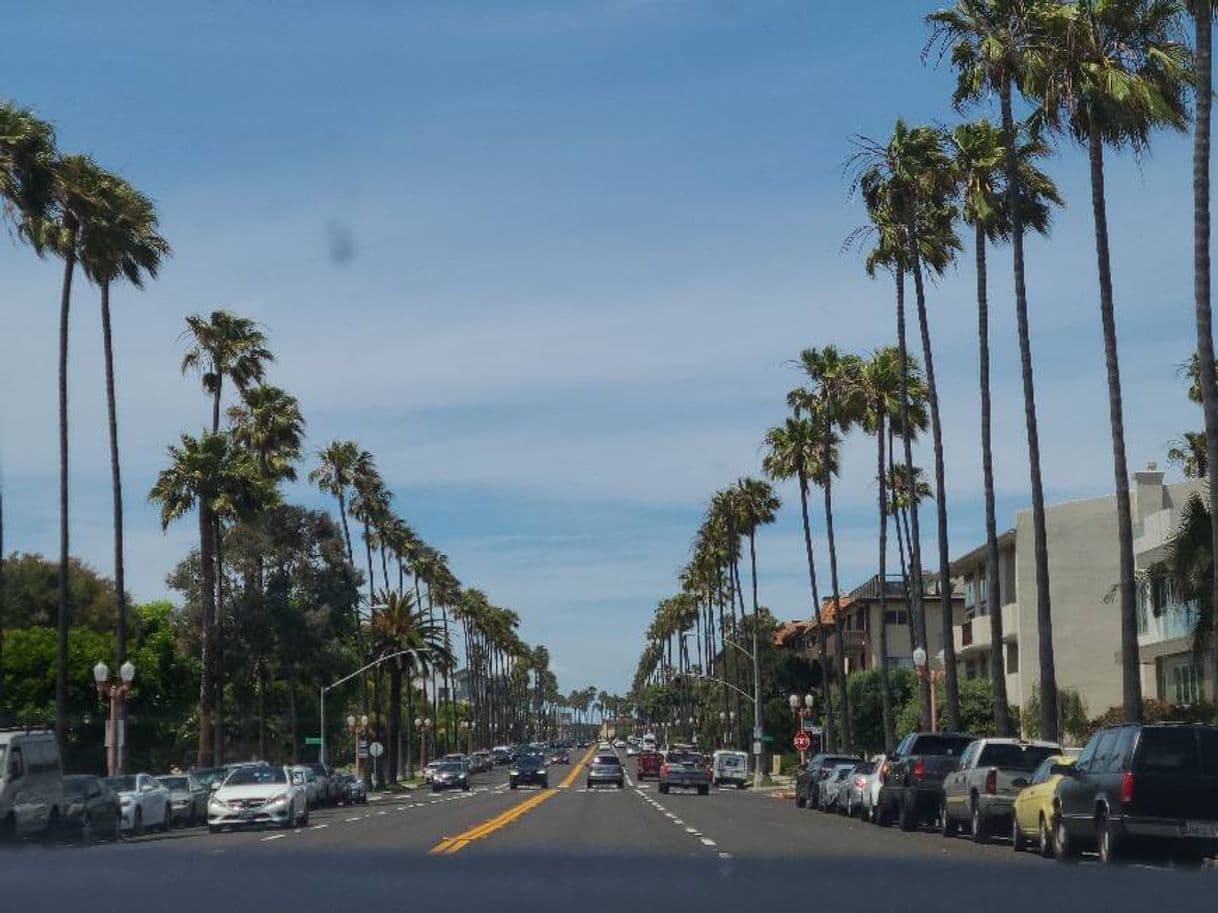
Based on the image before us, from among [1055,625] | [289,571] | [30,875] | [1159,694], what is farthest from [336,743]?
[30,875]

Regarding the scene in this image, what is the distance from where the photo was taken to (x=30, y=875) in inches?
749

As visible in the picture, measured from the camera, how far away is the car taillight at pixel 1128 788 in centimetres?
2243

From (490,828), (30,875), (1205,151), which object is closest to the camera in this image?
(30,875)

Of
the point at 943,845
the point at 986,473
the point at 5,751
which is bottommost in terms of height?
the point at 943,845

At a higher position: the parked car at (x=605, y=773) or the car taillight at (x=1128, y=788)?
the car taillight at (x=1128, y=788)

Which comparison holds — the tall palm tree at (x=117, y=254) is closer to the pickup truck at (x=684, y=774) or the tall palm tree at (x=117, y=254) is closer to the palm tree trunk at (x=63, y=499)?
the palm tree trunk at (x=63, y=499)

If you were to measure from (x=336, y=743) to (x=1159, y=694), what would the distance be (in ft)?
190

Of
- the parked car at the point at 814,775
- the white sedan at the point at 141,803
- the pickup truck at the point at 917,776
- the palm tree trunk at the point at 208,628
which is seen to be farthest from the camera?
the palm tree trunk at the point at 208,628

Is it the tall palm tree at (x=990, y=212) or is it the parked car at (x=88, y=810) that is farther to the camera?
the tall palm tree at (x=990, y=212)

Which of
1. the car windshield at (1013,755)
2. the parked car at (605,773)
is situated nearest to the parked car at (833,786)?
the car windshield at (1013,755)

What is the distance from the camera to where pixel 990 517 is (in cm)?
4519

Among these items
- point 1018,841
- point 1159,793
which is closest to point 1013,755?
point 1018,841

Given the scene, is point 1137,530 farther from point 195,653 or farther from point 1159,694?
point 195,653

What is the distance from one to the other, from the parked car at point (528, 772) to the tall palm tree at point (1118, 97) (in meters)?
47.6
